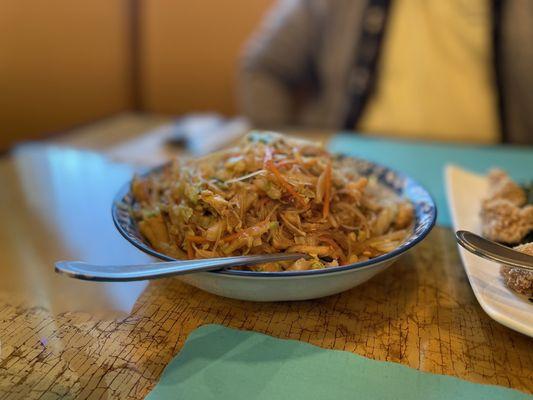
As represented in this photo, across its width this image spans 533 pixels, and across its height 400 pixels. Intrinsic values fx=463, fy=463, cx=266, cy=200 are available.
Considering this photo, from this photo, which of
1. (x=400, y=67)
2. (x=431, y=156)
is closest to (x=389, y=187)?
(x=431, y=156)

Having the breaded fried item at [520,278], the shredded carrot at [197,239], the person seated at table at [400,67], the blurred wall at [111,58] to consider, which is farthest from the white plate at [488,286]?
the blurred wall at [111,58]

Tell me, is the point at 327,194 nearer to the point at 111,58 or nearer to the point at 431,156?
the point at 431,156

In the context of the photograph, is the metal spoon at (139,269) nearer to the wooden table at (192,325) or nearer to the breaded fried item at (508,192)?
the wooden table at (192,325)

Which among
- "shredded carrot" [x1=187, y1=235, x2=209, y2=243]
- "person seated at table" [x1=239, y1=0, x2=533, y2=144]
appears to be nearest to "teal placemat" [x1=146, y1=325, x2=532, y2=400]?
"shredded carrot" [x1=187, y1=235, x2=209, y2=243]

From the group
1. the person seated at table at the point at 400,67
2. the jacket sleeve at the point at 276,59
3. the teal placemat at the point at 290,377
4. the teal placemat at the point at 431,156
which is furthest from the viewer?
the jacket sleeve at the point at 276,59

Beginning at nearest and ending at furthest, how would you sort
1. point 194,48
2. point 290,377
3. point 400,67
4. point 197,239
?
point 290,377
point 197,239
point 400,67
point 194,48

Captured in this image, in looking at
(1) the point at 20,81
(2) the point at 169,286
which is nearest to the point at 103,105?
(1) the point at 20,81

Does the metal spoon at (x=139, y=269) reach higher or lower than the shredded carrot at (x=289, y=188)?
lower
